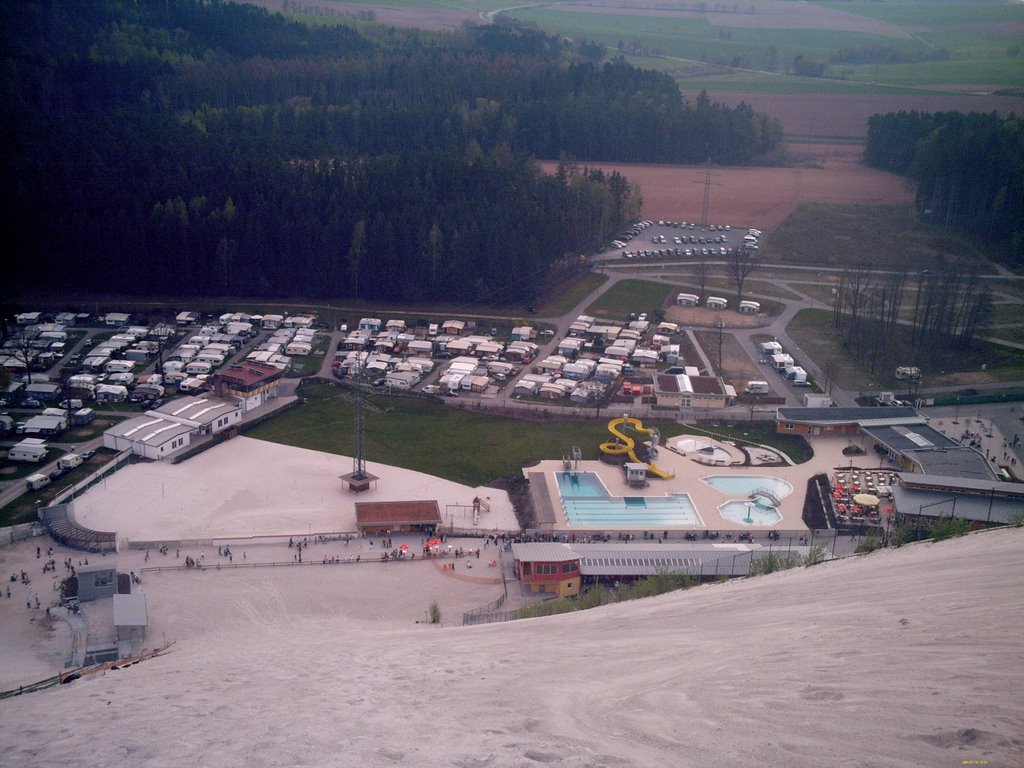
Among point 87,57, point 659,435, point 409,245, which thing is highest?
point 87,57

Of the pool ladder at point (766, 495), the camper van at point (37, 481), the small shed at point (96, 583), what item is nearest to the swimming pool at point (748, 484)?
the pool ladder at point (766, 495)

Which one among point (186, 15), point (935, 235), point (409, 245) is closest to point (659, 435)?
point (409, 245)

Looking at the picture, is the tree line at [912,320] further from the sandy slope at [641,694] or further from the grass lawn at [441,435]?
the sandy slope at [641,694]

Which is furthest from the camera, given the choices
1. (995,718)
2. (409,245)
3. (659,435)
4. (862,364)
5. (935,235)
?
(935,235)

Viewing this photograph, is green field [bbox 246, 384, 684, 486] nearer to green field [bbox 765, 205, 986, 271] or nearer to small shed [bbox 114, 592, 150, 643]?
small shed [bbox 114, 592, 150, 643]

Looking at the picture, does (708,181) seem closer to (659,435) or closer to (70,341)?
(659,435)

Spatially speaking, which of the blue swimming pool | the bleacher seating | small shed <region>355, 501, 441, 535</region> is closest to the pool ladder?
the blue swimming pool
